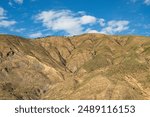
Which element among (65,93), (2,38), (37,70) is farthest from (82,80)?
(2,38)

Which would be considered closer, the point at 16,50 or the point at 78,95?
the point at 78,95

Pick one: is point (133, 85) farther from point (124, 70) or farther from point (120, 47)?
point (120, 47)

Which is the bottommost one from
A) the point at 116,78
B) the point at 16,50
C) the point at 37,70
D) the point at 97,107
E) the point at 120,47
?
the point at 97,107

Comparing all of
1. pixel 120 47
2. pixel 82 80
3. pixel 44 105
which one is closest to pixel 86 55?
pixel 120 47

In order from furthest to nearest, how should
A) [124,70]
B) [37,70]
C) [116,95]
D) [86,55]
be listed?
[86,55] < [37,70] < [124,70] < [116,95]

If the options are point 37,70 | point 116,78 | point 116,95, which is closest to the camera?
point 116,95

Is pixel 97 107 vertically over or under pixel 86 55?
under
